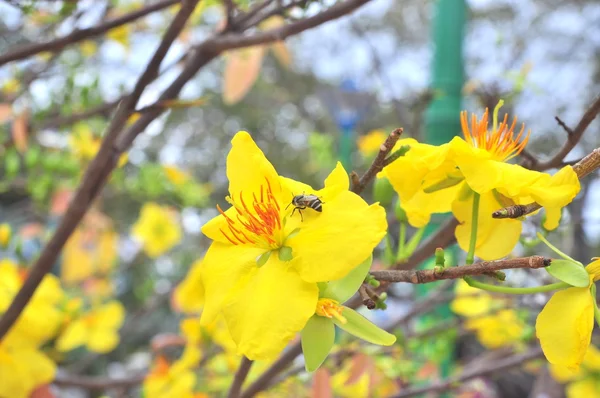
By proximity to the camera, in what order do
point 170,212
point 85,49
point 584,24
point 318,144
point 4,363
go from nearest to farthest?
point 4,363, point 85,49, point 318,144, point 170,212, point 584,24

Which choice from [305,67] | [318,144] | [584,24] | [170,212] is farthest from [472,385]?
[305,67]

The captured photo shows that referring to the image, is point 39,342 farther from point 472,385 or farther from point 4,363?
point 472,385

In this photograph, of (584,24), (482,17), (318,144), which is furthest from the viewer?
(482,17)

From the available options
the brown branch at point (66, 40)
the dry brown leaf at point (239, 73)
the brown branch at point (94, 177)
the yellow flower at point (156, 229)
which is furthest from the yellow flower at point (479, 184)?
the yellow flower at point (156, 229)

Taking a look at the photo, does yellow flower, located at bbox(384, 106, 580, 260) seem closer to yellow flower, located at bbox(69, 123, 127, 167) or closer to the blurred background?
the blurred background

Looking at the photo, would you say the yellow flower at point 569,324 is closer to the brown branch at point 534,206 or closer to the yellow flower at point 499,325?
the brown branch at point 534,206

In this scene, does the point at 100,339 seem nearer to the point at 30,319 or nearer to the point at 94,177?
the point at 30,319
